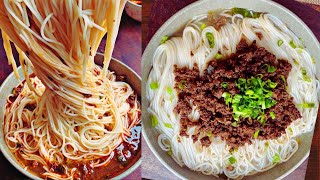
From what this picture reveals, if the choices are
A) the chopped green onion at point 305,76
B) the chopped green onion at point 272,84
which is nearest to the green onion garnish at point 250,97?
the chopped green onion at point 272,84

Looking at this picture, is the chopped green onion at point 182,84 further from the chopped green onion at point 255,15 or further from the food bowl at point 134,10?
the chopped green onion at point 255,15

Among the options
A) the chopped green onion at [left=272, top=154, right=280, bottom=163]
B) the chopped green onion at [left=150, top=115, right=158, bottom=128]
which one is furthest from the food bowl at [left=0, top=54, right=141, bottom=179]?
the chopped green onion at [left=272, top=154, right=280, bottom=163]

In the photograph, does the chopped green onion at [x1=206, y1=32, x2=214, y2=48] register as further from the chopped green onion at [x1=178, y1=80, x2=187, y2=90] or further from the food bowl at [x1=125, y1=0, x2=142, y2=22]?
the food bowl at [x1=125, y1=0, x2=142, y2=22]

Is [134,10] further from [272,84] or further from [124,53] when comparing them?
[272,84]

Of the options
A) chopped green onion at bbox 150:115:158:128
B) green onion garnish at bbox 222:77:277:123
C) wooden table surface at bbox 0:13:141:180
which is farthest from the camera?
chopped green onion at bbox 150:115:158:128

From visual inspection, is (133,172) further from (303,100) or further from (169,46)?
(303,100)

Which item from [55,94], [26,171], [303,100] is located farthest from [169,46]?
[26,171]

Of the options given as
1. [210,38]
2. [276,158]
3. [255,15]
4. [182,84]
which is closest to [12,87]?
[182,84]
